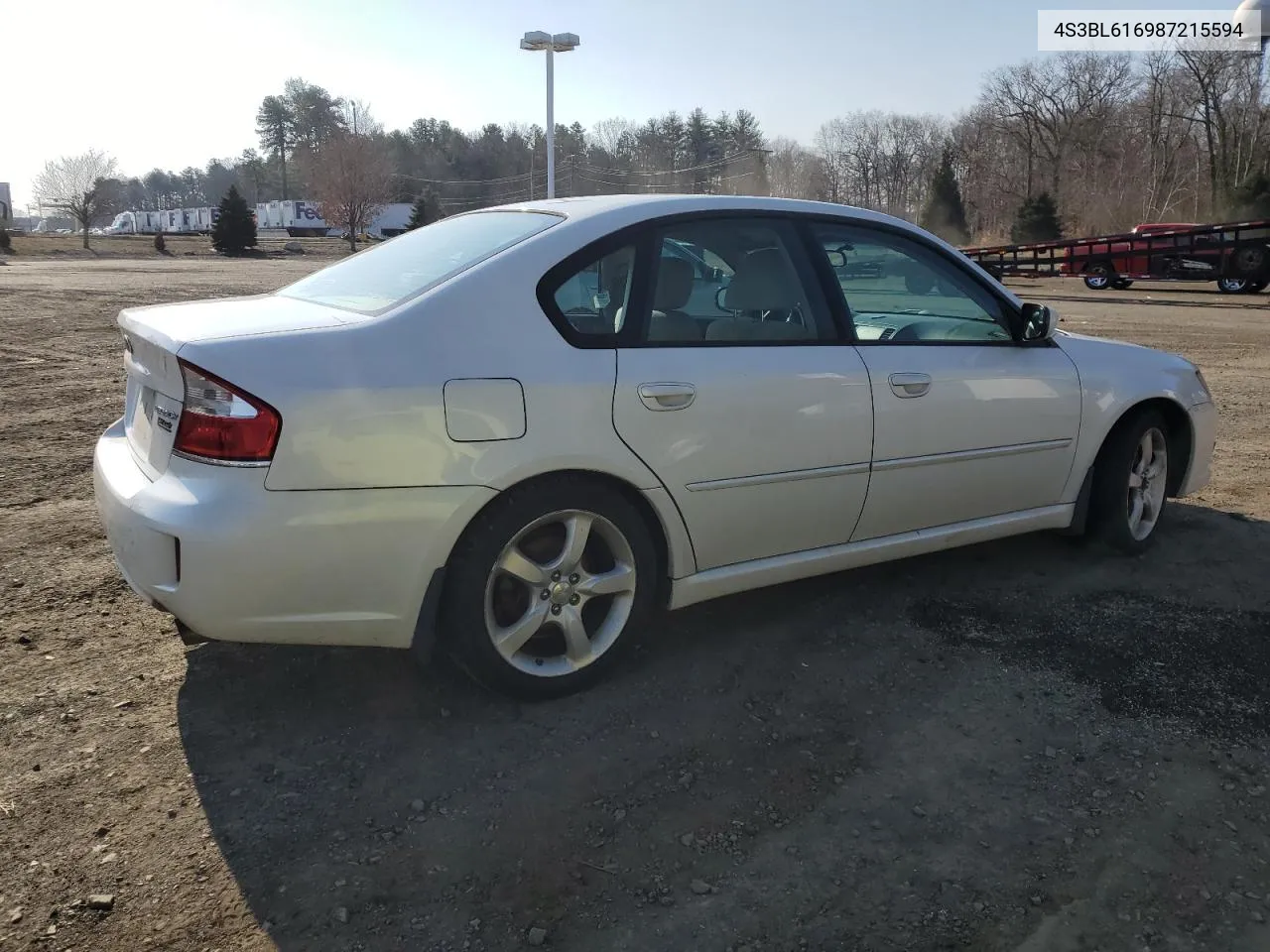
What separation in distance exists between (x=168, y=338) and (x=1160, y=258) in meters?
27.6

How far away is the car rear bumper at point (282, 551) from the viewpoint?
8.71 feet

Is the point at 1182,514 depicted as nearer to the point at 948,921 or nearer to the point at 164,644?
the point at 948,921

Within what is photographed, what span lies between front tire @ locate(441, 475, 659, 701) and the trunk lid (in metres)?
0.79

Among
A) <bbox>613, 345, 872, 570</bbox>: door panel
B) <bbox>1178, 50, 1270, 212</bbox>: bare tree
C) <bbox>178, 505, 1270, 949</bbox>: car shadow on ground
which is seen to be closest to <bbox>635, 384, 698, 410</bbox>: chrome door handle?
<bbox>613, 345, 872, 570</bbox>: door panel

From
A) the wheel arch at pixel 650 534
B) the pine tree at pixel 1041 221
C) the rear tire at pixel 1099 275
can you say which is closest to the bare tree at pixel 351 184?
the pine tree at pixel 1041 221

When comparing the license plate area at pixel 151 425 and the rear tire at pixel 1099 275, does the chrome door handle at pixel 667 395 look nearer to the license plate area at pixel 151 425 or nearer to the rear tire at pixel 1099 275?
the license plate area at pixel 151 425

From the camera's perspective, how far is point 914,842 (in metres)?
2.53

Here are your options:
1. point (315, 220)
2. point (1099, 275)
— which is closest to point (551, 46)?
point (1099, 275)

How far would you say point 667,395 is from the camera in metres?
3.18

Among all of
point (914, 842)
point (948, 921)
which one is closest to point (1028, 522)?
point (914, 842)

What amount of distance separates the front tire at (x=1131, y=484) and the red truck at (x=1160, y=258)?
22.8 metres

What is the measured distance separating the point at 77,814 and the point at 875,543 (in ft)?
8.99

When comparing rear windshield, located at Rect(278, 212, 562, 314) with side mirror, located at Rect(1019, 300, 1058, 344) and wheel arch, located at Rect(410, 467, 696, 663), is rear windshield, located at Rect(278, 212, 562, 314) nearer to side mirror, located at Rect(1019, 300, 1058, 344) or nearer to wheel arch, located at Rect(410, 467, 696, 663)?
wheel arch, located at Rect(410, 467, 696, 663)

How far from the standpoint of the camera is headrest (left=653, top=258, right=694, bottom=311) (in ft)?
10.9
